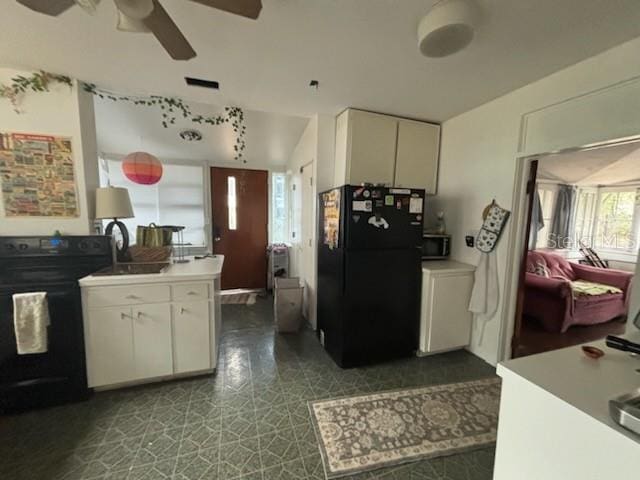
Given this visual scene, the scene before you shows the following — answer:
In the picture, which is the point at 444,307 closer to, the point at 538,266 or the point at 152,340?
the point at 538,266

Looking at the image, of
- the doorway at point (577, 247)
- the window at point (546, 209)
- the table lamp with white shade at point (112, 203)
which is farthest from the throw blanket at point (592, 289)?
the table lamp with white shade at point (112, 203)

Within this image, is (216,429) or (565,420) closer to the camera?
(565,420)

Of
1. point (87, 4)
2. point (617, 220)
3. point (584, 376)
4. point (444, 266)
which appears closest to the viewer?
point (584, 376)

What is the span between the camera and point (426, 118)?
2.83 meters

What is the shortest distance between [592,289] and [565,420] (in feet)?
12.6

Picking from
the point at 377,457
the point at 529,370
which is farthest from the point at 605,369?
the point at 377,457

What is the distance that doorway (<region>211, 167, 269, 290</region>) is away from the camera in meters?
4.29

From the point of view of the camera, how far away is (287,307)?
3012 millimetres

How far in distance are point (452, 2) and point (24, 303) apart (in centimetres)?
294

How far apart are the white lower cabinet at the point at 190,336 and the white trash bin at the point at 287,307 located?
98cm

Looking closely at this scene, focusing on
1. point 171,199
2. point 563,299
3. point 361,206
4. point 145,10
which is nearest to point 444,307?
point 361,206

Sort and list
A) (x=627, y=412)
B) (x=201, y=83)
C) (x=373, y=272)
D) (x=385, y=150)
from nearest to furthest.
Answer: (x=627, y=412)
(x=201, y=83)
(x=373, y=272)
(x=385, y=150)

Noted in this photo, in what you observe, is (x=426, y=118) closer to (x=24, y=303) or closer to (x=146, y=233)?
(x=146, y=233)

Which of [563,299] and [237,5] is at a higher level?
[237,5]
